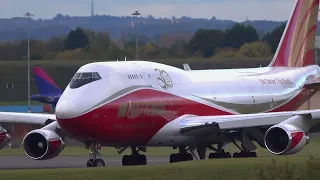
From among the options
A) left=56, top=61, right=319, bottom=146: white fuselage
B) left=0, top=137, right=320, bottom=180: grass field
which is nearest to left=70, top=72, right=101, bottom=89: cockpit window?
left=56, top=61, right=319, bottom=146: white fuselage

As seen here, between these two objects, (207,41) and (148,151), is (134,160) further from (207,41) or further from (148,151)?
(207,41)

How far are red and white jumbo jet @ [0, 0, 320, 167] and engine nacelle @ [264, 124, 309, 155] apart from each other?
36 millimetres

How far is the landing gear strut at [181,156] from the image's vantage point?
46.8 m

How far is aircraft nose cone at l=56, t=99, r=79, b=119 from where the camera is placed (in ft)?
137

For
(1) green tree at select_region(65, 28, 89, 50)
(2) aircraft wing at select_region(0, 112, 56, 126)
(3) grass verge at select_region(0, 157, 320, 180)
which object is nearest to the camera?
(3) grass verge at select_region(0, 157, 320, 180)

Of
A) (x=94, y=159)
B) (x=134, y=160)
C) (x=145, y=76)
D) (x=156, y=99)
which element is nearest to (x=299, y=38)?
(x=156, y=99)

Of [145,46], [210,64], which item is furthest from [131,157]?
[145,46]

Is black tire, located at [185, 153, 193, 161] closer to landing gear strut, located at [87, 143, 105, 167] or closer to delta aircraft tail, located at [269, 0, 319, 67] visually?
landing gear strut, located at [87, 143, 105, 167]

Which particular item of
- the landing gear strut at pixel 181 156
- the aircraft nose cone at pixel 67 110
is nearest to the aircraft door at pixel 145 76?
the landing gear strut at pixel 181 156

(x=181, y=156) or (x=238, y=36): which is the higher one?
(x=238, y=36)

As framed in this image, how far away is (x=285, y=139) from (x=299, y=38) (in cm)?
1280

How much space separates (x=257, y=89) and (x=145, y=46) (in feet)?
153

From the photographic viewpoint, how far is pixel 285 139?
43031 millimetres

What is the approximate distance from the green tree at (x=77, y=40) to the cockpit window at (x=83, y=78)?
5116 centimetres
